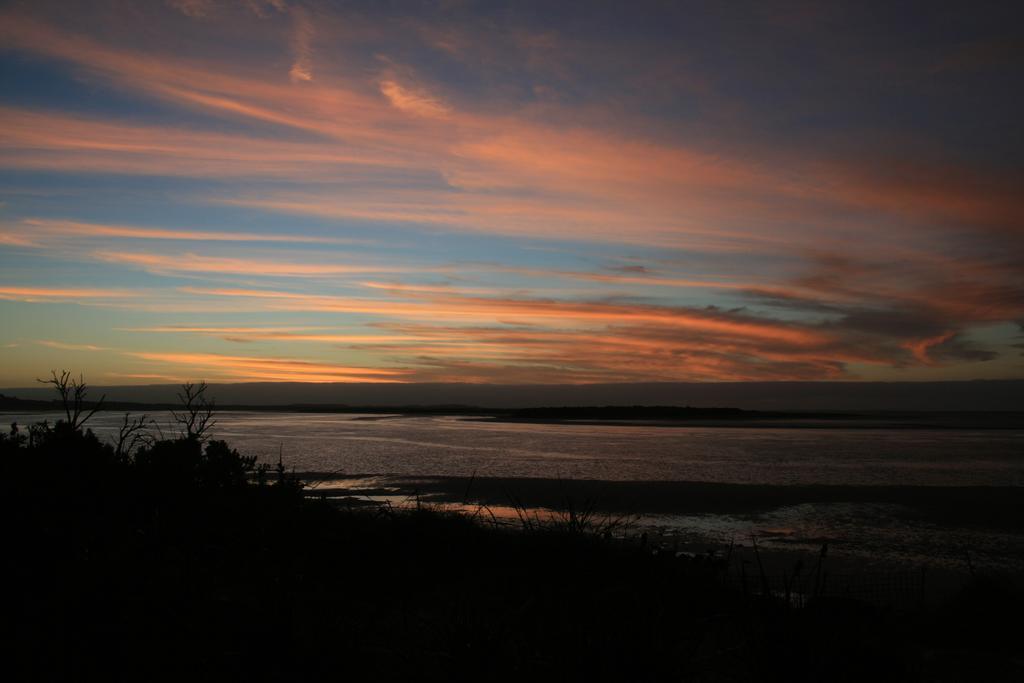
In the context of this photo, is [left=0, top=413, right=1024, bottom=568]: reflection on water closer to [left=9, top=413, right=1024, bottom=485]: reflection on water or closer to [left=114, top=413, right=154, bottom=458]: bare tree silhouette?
[left=9, top=413, right=1024, bottom=485]: reflection on water

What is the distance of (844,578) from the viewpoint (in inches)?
454

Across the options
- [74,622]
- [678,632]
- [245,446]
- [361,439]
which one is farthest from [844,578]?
[361,439]

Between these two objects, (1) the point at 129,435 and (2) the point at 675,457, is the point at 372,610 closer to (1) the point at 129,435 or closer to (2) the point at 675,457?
(1) the point at 129,435

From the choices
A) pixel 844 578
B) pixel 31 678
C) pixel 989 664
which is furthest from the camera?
pixel 844 578

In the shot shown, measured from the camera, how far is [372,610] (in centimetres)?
771

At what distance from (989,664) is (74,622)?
899 cm

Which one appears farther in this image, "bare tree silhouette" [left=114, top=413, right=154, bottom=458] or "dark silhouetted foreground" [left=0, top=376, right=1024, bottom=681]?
"bare tree silhouette" [left=114, top=413, right=154, bottom=458]

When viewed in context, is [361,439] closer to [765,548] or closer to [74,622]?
[765,548]

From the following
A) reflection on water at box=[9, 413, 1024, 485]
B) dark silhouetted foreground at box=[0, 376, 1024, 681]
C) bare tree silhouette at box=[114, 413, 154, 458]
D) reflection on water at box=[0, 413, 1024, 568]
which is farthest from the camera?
reflection on water at box=[9, 413, 1024, 485]

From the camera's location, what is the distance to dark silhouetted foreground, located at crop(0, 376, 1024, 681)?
4.93 m

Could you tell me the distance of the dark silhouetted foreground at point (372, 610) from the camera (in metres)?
4.93

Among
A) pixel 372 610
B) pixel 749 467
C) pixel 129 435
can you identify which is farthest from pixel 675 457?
pixel 372 610

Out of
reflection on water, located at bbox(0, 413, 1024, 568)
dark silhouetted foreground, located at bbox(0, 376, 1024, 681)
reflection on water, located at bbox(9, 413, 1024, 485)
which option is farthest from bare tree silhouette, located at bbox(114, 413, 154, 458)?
reflection on water, located at bbox(9, 413, 1024, 485)

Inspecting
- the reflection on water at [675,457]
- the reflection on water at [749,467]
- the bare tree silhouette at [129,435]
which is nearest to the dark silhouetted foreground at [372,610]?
the bare tree silhouette at [129,435]
